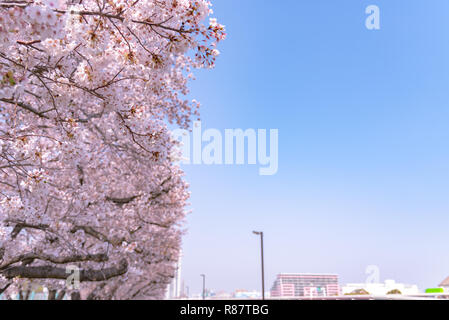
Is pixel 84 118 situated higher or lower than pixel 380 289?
higher

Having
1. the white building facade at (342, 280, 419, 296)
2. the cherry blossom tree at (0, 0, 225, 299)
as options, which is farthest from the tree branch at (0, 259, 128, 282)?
the white building facade at (342, 280, 419, 296)

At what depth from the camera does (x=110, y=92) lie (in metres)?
4.73

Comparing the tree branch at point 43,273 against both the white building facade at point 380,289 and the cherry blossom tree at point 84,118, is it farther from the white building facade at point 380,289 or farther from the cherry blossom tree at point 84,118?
the white building facade at point 380,289

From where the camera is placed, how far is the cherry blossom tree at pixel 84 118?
3791mm

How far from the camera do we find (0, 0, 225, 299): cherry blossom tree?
3.79m

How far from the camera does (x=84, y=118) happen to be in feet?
24.0

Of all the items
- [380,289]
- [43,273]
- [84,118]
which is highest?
[84,118]

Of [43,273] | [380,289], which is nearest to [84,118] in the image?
[43,273]

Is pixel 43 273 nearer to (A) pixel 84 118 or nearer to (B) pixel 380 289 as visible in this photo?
(A) pixel 84 118

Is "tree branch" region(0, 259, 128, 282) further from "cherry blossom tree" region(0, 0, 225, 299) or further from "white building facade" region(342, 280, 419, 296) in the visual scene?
"white building facade" region(342, 280, 419, 296)

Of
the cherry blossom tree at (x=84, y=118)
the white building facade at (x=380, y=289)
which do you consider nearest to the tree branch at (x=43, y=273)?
the cherry blossom tree at (x=84, y=118)
